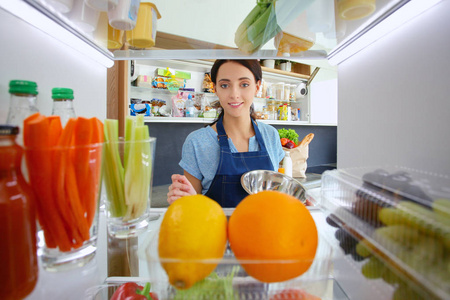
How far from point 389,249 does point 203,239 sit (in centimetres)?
21

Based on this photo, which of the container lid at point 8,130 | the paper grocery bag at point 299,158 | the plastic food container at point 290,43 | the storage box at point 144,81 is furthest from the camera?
the paper grocery bag at point 299,158

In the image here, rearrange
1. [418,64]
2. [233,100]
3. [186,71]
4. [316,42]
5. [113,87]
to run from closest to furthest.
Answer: [418,64] < [316,42] < [233,100] < [113,87] < [186,71]

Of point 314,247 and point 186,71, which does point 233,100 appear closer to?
point 314,247

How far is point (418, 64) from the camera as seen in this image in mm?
422

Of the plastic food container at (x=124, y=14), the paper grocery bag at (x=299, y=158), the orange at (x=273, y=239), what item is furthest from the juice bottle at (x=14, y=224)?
the paper grocery bag at (x=299, y=158)

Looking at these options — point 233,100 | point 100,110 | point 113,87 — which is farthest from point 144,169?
point 113,87

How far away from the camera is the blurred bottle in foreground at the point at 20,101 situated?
279 millimetres

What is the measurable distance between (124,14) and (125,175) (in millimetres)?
326

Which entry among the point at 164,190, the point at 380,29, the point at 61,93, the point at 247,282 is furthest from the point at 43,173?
the point at 164,190

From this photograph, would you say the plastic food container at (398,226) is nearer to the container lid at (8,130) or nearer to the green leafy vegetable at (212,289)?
the green leafy vegetable at (212,289)

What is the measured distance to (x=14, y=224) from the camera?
243 millimetres

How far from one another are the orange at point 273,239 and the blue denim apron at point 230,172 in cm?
82

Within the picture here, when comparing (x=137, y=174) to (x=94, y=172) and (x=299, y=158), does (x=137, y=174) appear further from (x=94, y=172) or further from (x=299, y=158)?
(x=299, y=158)

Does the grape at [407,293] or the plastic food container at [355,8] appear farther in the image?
the plastic food container at [355,8]
